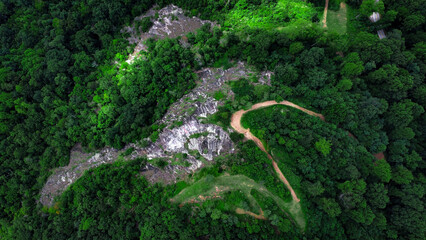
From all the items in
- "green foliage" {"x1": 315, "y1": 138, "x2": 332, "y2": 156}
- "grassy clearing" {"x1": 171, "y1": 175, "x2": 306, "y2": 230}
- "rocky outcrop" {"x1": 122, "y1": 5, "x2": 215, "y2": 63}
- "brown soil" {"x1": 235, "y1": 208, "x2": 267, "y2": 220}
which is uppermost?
"rocky outcrop" {"x1": 122, "y1": 5, "x2": 215, "y2": 63}

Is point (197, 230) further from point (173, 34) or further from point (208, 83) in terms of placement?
point (173, 34)

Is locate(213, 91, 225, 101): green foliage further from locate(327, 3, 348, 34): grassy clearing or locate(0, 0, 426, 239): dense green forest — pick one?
locate(327, 3, 348, 34): grassy clearing

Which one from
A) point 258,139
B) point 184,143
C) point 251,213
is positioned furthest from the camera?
point 184,143

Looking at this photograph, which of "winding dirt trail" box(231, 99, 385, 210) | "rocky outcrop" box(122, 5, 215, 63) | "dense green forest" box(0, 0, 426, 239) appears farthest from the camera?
"rocky outcrop" box(122, 5, 215, 63)

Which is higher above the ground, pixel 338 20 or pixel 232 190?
pixel 338 20

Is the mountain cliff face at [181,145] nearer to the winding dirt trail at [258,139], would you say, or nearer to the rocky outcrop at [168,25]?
the winding dirt trail at [258,139]

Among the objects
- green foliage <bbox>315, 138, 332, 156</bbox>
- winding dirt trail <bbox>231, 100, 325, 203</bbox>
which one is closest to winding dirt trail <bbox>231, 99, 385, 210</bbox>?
winding dirt trail <bbox>231, 100, 325, 203</bbox>

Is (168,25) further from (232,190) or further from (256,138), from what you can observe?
(232,190)

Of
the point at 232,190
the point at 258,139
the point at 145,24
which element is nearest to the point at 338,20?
the point at 258,139

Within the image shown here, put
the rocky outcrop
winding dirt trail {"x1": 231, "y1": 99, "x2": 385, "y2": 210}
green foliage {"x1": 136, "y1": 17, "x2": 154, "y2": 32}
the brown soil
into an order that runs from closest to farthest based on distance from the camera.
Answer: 1. the brown soil
2. winding dirt trail {"x1": 231, "y1": 99, "x2": 385, "y2": 210}
3. green foliage {"x1": 136, "y1": 17, "x2": 154, "y2": 32}
4. the rocky outcrop
